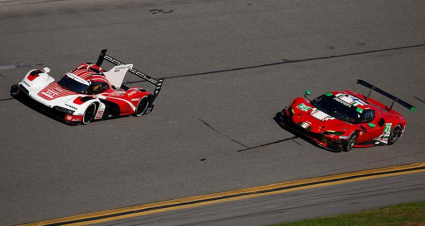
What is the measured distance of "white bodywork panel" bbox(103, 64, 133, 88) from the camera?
66.3 feet

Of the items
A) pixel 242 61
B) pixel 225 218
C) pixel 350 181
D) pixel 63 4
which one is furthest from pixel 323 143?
pixel 63 4

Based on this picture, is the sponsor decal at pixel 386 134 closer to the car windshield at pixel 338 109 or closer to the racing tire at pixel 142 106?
the car windshield at pixel 338 109

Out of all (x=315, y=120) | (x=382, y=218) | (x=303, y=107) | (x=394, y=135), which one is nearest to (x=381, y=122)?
(x=394, y=135)

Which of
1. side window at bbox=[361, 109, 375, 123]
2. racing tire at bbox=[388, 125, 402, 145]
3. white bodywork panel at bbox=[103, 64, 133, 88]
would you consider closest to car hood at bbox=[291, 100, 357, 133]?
side window at bbox=[361, 109, 375, 123]

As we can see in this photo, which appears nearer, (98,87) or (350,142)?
(350,142)

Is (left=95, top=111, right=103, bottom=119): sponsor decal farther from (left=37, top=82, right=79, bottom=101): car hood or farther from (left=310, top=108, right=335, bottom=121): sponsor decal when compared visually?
(left=310, top=108, right=335, bottom=121): sponsor decal

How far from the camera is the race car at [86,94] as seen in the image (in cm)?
1828

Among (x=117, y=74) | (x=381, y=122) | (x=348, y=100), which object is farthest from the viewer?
(x=117, y=74)

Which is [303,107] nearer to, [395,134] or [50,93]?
[395,134]

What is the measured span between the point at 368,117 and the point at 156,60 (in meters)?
7.83

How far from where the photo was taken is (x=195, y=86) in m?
22.1

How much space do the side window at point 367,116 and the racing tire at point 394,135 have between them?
745 mm

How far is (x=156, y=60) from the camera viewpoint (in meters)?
23.7

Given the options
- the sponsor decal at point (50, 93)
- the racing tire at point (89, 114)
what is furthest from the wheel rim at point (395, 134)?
the sponsor decal at point (50, 93)
